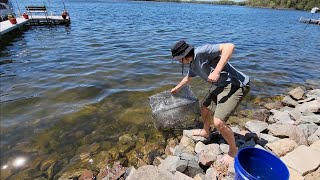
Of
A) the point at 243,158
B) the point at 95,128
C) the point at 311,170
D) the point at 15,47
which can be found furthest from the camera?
the point at 15,47

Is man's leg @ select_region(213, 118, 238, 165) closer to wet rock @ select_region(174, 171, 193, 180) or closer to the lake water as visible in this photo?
wet rock @ select_region(174, 171, 193, 180)

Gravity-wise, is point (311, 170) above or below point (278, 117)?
above

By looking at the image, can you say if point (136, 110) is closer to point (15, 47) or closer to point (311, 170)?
point (311, 170)

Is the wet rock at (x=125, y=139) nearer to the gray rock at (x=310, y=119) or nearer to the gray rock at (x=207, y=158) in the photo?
the gray rock at (x=207, y=158)

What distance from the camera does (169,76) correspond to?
371 inches

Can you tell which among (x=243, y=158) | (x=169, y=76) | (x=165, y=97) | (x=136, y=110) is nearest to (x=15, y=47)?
(x=169, y=76)

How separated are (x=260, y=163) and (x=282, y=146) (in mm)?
1417

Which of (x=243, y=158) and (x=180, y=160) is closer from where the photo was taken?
(x=243, y=158)

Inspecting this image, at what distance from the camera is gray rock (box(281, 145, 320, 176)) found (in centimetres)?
368

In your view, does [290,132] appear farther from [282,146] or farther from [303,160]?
[303,160]

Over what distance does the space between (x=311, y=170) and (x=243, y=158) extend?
1.28 meters

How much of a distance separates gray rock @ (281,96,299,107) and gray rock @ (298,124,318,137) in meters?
1.85

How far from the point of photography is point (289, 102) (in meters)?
7.09

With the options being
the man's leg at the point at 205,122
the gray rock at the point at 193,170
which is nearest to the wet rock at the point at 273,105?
the man's leg at the point at 205,122
